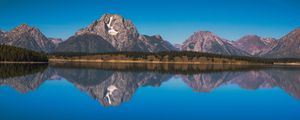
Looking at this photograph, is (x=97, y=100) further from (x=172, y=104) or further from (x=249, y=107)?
(x=249, y=107)

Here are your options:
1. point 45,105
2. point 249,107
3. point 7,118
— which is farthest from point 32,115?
point 249,107

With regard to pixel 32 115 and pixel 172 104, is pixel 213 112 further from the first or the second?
pixel 32 115

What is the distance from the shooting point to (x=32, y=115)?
107ft

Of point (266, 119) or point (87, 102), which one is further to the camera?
point (87, 102)

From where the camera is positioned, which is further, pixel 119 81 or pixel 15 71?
pixel 15 71

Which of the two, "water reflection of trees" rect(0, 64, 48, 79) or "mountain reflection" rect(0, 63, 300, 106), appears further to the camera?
"water reflection of trees" rect(0, 64, 48, 79)

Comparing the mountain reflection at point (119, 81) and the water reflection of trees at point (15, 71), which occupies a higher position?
the water reflection of trees at point (15, 71)

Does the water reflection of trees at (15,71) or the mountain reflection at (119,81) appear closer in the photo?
the mountain reflection at (119,81)

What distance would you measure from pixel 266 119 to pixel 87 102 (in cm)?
2032

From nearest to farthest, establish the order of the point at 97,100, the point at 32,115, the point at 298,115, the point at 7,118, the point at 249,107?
1. the point at 7,118
2. the point at 32,115
3. the point at 298,115
4. the point at 249,107
5. the point at 97,100

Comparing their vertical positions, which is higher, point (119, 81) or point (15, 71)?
point (15, 71)

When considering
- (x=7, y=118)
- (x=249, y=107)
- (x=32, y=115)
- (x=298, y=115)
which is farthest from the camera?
(x=249, y=107)

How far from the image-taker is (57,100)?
144ft

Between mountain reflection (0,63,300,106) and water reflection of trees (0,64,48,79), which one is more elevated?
water reflection of trees (0,64,48,79)
